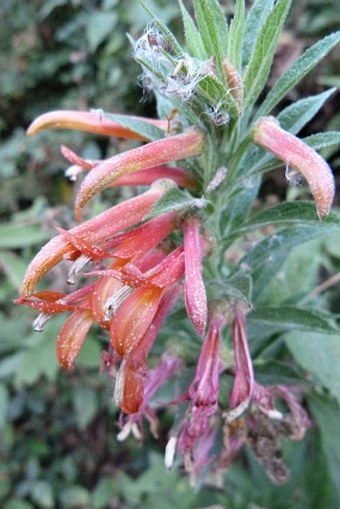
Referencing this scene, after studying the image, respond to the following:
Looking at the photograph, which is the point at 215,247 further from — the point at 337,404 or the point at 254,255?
the point at 337,404

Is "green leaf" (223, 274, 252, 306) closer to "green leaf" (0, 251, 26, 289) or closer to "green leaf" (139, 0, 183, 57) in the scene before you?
"green leaf" (139, 0, 183, 57)

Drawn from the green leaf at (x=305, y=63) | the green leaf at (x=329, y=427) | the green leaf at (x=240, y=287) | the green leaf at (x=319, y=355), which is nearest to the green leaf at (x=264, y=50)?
the green leaf at (x=305, y=63)

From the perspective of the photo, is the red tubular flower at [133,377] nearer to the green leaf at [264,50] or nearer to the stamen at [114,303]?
the stamen at [114,303]

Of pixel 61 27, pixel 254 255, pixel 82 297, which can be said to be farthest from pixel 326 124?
pixel 82 297

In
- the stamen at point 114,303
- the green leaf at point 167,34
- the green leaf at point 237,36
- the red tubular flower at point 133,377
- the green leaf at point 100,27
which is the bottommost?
the red tubular flower at point 133,377

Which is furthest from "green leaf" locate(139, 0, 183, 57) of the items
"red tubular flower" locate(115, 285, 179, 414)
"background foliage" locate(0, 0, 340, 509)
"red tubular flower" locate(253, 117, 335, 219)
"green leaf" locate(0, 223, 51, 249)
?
"green leaf" locate(0, 223, 51, 249)

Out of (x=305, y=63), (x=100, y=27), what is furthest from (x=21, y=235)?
(x=305, y=63)

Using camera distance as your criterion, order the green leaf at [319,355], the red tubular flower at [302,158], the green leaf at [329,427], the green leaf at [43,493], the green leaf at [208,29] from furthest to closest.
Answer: the green leaf at [43,493]
the green leaf at [329,427]
the green leaf at [319,355]
the green leaf at [208,29]
the red tubular flower at [302,158]
